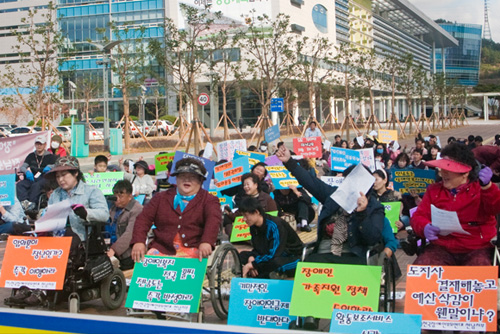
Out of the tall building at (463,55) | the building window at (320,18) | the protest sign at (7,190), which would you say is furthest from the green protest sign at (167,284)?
the tall building at (463,55)

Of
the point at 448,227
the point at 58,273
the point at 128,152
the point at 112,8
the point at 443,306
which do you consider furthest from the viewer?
the point at 112,8

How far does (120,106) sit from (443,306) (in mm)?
72891

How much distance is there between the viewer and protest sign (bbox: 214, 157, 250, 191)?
38.0 feet

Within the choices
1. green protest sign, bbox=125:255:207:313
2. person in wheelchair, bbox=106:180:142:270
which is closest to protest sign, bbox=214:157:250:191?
person in wheelchair, bbox=106:180:142:270

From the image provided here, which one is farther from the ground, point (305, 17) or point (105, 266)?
point (305, 17)

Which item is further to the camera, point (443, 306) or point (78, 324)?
point (443, 306)

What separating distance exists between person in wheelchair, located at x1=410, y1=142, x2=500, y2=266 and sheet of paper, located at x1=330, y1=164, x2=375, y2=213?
24.4 inches

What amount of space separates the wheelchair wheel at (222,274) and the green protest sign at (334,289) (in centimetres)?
122

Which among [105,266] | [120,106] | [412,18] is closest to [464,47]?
[412,18]

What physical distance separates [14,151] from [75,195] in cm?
640

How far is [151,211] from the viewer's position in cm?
590

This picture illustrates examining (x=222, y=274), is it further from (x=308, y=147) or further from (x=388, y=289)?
(x=308, y=147)

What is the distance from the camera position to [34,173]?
13.1 m

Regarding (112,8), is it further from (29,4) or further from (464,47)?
(464,47)
